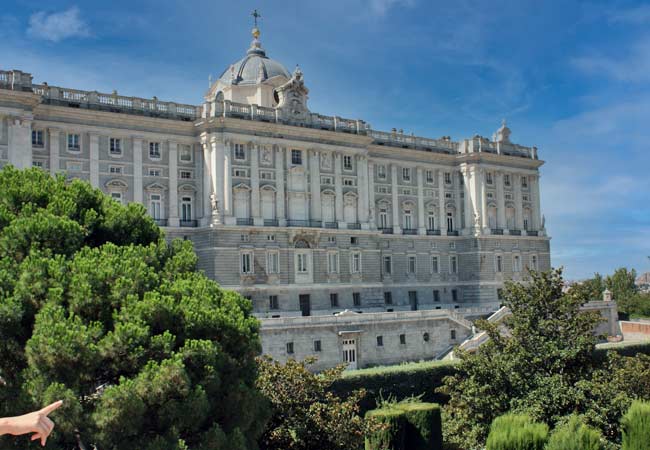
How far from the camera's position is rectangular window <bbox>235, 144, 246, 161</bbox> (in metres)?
47.0

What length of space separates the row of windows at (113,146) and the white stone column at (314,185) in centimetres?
841

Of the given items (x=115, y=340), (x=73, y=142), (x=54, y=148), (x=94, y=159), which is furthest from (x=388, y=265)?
(x=115, y=340)

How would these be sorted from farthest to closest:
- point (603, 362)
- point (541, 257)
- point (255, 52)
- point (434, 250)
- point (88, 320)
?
point (541, 257) < point (434, 250) < point (255, 52) < point (603, 362) < point (88, 320)

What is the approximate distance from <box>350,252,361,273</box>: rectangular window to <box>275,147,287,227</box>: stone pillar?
6058 millimetres

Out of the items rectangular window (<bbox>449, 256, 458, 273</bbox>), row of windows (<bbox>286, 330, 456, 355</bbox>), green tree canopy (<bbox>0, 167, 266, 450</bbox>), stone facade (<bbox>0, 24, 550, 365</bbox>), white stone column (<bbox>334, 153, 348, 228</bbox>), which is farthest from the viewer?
rectangular window (<bbox>449, 256, 458, 273</bbox>)

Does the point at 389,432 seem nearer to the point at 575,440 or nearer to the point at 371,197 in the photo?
the point at 575,440

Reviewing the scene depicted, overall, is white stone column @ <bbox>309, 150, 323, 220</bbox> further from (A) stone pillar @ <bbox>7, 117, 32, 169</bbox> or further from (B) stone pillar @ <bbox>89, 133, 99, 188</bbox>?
(A) stone pillar @ <bbox>7, 117, 32, 169</bbox>

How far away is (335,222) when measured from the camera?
5084 centimetres

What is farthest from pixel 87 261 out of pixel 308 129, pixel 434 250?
pixel 434 250

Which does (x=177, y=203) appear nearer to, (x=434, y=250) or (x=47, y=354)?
(x=434, y=250)

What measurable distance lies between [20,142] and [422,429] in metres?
27.0

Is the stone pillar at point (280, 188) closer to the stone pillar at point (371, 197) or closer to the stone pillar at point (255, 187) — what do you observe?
the stone pillar at point (255, 187)

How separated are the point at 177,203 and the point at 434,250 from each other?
2227 centimetres

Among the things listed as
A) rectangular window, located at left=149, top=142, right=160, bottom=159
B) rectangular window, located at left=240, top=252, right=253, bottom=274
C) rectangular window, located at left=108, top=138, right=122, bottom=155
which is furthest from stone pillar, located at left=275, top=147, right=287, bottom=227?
rectangular window, located at left=108, top=138, right=122, bottom=155
